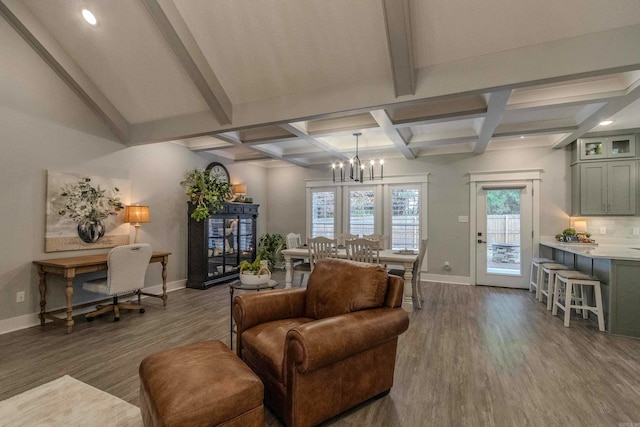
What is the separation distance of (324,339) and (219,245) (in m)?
4.44

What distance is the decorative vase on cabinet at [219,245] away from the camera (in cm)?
534

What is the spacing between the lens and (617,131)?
4.63 m

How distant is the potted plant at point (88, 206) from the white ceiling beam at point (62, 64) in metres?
0.89

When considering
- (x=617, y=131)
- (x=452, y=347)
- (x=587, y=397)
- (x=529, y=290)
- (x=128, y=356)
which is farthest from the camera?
(x=529, y=290)

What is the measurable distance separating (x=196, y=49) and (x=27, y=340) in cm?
355

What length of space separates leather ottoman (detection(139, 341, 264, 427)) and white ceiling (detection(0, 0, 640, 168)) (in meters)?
2.68

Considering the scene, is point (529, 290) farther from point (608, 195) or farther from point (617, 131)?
point (617, 131)

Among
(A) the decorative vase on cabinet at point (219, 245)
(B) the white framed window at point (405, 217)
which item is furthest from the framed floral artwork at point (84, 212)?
(B) the white framed window at point (405, 217)

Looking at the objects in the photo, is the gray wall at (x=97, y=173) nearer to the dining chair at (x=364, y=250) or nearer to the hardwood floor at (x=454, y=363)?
the hardwood floor at (x=454, y=363)

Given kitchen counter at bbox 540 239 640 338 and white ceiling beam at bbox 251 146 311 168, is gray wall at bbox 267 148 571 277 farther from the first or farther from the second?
kitchen counter at bbox 540 239 640 338

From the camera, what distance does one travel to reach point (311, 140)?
480 centimetres

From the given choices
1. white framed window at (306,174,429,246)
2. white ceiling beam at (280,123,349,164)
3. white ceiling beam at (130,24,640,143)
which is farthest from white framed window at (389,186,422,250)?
white ceiling beam at (130,24,640,143)

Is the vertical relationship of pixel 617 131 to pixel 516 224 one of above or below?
above

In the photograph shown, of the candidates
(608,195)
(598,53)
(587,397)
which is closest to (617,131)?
(608,195)
